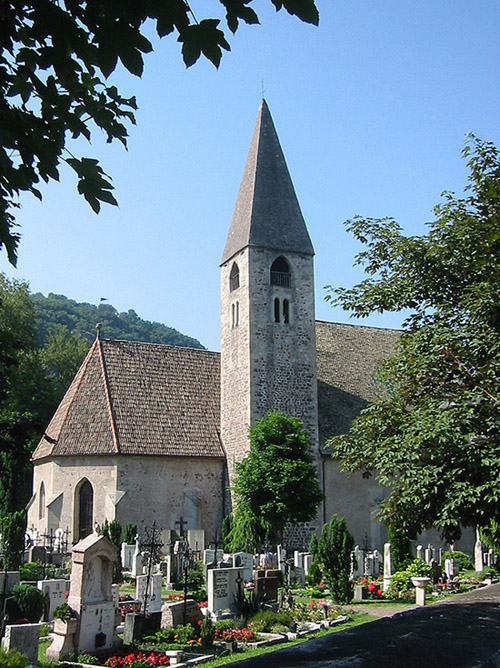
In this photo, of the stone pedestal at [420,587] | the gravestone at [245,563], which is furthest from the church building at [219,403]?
the stone pedestal at [420,587]

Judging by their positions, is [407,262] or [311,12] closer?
[311,12]

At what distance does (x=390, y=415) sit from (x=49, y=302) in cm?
10904

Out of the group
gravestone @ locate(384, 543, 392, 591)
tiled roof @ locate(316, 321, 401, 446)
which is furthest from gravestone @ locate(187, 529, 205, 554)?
tiled roof @ locate(316, 321, 401, 446)

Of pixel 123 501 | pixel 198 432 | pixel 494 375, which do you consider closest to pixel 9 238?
pixel 494 375

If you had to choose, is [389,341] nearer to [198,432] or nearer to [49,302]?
[198,432]

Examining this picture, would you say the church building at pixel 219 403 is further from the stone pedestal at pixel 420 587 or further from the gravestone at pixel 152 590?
the stone pedestal at pixel 420 587

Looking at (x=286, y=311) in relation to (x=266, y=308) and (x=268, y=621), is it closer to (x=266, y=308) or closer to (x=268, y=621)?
(x=266, y=308)

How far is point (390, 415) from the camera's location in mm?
11695

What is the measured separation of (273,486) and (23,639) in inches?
634

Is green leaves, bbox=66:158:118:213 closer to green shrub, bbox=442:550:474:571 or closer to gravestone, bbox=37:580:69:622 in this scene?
gravestone, bbox=37:580:69:622

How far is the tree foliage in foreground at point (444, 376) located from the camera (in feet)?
32.6

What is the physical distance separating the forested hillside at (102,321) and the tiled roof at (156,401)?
194 ft

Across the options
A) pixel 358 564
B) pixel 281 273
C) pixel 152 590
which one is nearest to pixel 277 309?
pixel 281 273

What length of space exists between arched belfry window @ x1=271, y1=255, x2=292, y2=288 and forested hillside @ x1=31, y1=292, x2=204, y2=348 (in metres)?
62.4
